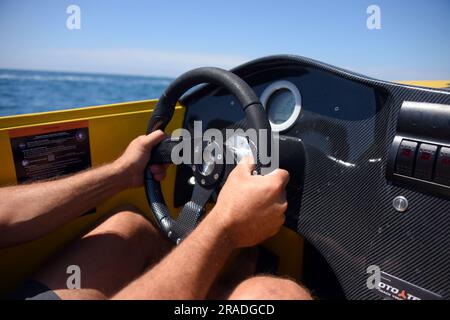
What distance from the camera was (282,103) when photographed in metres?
1.47

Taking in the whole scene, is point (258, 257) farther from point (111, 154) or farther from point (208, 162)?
point (111, 154)

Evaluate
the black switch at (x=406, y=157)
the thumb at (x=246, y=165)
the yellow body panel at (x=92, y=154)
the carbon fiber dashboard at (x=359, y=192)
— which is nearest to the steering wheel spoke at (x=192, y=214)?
the thumb at (x=246, y=165)

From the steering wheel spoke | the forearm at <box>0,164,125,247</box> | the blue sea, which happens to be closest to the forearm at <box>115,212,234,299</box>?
the steering wheel spoke

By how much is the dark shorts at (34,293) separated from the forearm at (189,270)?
0.35m

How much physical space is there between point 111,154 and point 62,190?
34 centimetres

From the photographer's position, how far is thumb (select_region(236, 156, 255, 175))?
3.40 feet

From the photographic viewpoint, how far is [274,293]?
3.18 ft

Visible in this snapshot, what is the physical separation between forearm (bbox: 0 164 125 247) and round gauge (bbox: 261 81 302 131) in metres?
0.66

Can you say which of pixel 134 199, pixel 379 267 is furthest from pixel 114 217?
pixel 379 267

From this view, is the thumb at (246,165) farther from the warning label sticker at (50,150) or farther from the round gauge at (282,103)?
the warning label sticker at (50,150)

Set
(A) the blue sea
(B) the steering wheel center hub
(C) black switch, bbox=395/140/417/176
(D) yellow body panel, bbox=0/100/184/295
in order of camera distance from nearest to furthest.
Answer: (C) black switch, bbox=395/140/417/176, (B) the steering wheel center hub, (D) yellow body panel, bbox=0/100/184/295, (A) the blue sea

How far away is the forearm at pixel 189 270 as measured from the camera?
0.85 meters

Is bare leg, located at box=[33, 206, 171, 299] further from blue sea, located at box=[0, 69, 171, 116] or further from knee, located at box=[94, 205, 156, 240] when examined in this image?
blue sea, located at box=[0, 69, 171, 116]

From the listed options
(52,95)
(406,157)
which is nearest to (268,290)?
(406,157)
